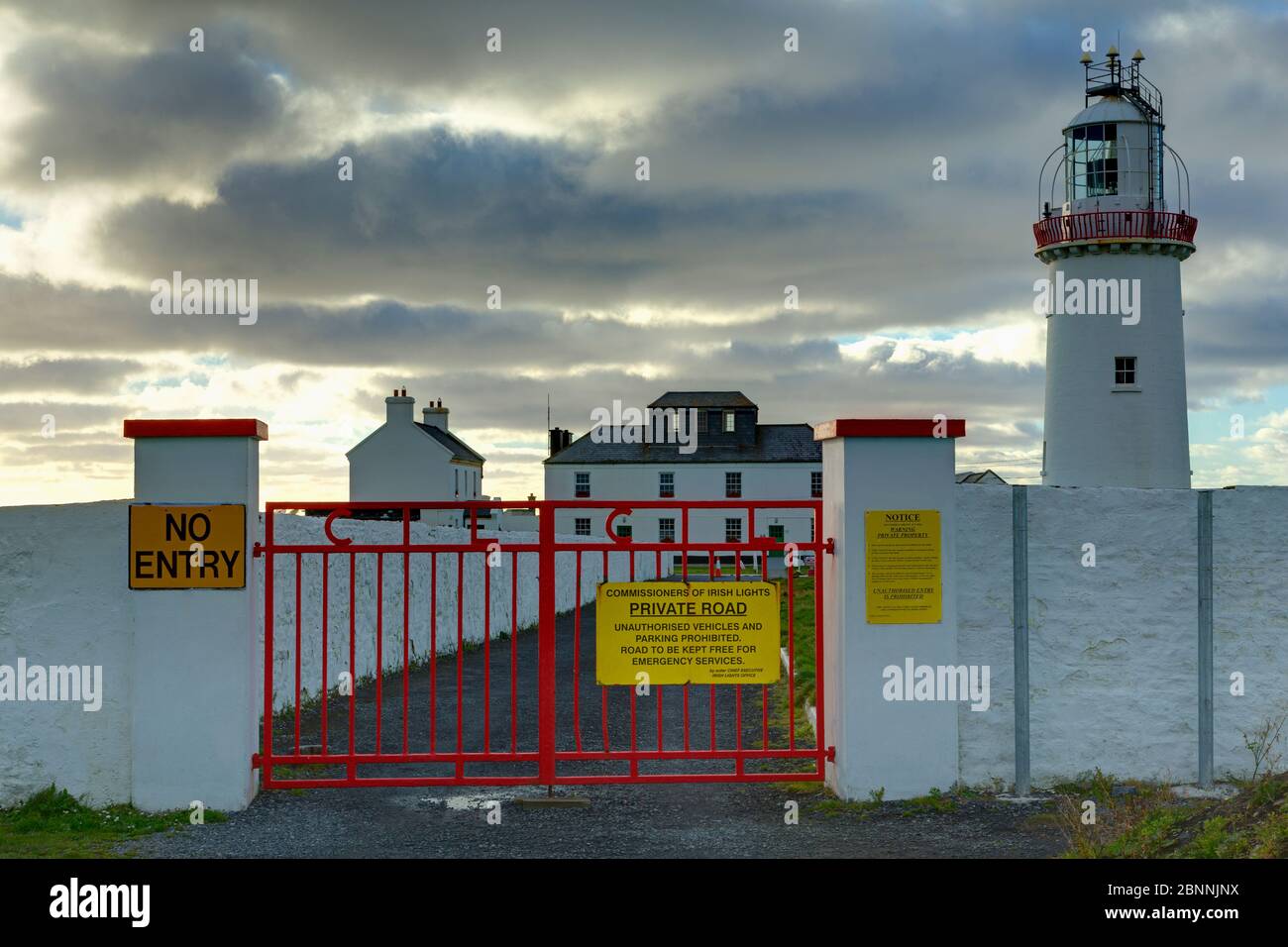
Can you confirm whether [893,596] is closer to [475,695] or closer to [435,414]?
[475,695]

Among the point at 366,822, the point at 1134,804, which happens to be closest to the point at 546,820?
the point at 366,822

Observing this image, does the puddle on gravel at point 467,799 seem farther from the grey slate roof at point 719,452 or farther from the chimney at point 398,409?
the grey slate roof at point 719,452

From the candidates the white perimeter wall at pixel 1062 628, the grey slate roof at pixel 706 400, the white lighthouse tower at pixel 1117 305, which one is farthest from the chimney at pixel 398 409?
the white perimeter wall at pixel 1062 628

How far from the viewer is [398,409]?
5862 centimetres

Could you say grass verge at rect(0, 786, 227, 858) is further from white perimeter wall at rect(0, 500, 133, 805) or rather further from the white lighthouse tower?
the white lighthouse tower

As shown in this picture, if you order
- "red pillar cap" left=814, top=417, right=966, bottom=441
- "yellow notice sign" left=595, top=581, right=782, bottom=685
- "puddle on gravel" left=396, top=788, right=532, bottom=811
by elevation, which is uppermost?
"red pillar cap" left=814, top=417, right=966, bottom=441

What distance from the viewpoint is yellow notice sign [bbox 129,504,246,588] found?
8.79m

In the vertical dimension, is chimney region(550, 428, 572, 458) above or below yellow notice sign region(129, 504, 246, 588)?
above

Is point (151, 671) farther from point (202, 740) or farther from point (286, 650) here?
point (286, 650)

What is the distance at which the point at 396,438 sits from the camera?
59.0 meters

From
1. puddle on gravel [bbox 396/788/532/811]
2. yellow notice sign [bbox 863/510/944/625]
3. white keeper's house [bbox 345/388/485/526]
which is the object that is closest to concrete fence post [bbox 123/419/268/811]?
puddle on gravel [bbox 396/788/532/811]

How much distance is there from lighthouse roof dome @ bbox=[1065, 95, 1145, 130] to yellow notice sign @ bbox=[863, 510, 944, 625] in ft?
84.5

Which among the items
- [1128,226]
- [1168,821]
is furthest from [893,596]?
[1128,226]

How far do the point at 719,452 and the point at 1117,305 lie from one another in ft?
120
